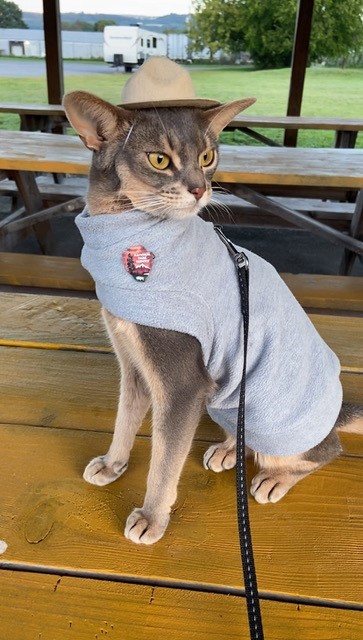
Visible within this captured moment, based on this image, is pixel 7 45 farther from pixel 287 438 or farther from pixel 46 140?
pixel 287 438

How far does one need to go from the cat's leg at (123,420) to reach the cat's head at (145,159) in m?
0.19

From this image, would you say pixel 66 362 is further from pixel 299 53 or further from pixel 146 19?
pixel 146 19

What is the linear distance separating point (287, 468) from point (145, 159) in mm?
526

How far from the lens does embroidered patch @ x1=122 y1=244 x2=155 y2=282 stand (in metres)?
0.70

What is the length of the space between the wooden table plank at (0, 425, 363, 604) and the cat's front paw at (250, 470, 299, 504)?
0.01 meters

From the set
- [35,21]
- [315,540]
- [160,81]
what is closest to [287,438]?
[315,540]

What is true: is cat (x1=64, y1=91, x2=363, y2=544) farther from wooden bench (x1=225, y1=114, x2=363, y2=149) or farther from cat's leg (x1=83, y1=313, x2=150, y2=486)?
wooden bench (x1=225, y1=114, x2=363, y2=149)

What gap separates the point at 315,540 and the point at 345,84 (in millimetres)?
6085

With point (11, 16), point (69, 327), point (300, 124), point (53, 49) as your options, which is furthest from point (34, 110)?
point (69, 327)

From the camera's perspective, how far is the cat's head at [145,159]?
71 cm

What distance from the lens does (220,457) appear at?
0.87 m

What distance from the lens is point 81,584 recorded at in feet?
2.20

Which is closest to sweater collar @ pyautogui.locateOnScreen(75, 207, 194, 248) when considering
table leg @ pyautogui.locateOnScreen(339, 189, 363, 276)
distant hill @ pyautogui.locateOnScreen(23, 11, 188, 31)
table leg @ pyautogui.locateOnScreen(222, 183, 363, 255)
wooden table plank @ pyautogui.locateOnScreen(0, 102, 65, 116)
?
table leg @ pyautogui.locateOnScreen(222, 183, 363, 255)

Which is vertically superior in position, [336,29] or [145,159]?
[336,29]
